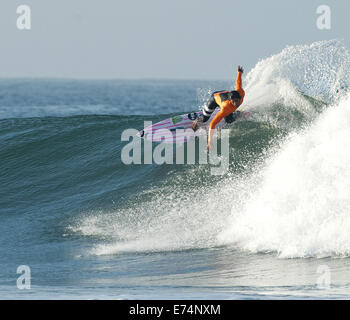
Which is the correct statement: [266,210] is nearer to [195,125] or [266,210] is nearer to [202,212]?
[202,212]

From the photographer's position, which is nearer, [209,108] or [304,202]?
[304,202]

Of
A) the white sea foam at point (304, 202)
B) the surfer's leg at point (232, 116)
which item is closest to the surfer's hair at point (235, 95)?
the surfer's leg at point (232, 116)

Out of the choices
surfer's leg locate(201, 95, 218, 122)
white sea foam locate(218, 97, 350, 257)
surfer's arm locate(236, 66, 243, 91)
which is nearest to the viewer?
white sea foam locate(218, 97, 350, 257)

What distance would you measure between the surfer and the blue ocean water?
0.70 metres

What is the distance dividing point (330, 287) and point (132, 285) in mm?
2313

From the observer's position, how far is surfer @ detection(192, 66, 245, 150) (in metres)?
12.1

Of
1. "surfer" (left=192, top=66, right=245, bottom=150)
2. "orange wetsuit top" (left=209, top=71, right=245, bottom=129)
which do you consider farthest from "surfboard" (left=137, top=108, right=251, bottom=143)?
"orange wetsuit top" (left=209, top=71, right=245, bottom=129)

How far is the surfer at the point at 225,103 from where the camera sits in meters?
12.1

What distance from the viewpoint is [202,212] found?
10570mm

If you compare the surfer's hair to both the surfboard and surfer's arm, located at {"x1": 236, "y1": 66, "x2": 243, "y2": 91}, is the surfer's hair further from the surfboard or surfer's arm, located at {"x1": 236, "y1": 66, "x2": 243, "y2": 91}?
the surfboard

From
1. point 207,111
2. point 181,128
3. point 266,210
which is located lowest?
point 266,210

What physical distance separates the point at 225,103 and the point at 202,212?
270cm

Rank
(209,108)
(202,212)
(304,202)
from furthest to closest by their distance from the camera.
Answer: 1. (209,108)
2. (202,212)
3. (304,202)

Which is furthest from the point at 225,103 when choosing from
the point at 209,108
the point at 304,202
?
the point at 304,202
